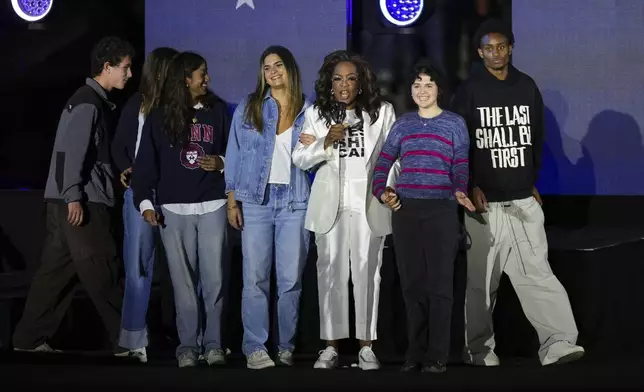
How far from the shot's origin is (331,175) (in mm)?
5492

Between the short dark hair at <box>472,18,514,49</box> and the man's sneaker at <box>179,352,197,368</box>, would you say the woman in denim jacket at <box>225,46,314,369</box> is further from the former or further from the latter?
the short dark hair at <box>472,18,514,49</box>

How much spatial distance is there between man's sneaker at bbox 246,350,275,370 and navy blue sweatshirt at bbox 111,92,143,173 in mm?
1273

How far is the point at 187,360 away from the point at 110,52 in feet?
5.72

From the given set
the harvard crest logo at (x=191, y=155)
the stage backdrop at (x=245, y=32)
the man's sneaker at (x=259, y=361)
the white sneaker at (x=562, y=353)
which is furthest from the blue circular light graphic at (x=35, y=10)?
the white sneaker at (x=562, y=353)

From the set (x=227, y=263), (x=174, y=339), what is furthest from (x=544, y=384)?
(x=174, y=339)

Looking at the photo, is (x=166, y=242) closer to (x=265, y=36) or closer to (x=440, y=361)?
(x=440, y=361)

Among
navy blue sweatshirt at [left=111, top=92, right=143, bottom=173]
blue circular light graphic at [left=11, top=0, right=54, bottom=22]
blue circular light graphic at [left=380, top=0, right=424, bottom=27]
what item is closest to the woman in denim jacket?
navy blue sweatshirt at [left=111, top=92, right=143, bottom=173]

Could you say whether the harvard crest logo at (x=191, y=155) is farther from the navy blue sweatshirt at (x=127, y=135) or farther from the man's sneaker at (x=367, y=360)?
the man's sneaker at (x=367, y=360)

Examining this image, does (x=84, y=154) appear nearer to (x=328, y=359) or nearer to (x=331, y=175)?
(x=331, y=175)

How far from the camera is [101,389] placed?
4977 millimetres

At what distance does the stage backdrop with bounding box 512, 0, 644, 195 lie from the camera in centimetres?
707

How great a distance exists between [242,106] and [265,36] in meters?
1.53

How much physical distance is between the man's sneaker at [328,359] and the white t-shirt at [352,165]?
681mm

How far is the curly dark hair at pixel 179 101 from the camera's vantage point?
5695mm
